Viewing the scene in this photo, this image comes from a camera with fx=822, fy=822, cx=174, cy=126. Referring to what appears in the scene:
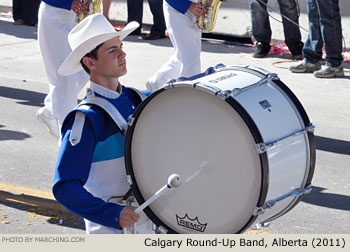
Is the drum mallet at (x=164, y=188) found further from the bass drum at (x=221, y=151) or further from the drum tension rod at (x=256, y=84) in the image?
the drum tension rod at (x=256, y=84)

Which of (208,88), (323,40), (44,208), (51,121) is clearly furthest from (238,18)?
(208,88)

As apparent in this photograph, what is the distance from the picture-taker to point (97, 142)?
379 centimetres

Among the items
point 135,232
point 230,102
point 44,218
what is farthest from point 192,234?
point 44,218

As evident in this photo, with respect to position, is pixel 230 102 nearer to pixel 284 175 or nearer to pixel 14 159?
pixel 284 175

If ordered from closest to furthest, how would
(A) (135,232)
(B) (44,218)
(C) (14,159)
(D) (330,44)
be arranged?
(A) (135,232) < (B) (44,218) < (C) (14,159) < (D) (330,44)

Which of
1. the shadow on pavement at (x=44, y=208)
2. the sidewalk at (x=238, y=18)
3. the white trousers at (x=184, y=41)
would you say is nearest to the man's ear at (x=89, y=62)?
the shadow on pavement at (x=44, y=208)

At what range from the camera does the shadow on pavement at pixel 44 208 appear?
587 cm

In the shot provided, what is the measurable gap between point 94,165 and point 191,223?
20.8 inches

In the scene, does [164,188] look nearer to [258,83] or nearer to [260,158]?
[260,158]

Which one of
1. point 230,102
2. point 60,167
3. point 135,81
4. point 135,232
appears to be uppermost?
point 230,102

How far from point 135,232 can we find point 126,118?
54cm

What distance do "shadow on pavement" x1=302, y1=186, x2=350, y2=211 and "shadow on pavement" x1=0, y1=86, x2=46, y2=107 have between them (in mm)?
3833

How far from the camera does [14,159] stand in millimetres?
7270

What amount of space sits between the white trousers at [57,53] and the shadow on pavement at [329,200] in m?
2.16
